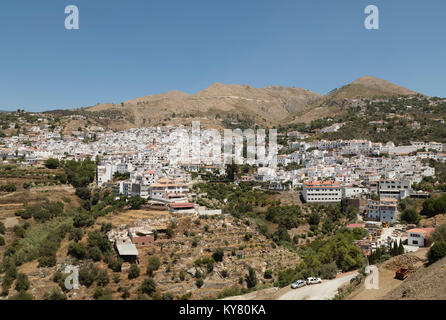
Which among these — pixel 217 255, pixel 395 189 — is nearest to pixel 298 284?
pixel 217 255

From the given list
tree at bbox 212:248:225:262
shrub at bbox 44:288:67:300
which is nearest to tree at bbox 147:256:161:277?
tree at bbox 212:248:225:262

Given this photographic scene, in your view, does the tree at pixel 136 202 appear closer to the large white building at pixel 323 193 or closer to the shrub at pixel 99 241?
the shrub at pixel 99 241

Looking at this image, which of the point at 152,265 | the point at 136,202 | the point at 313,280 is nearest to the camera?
the point at 313,280

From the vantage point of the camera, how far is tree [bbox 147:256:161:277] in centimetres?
2069

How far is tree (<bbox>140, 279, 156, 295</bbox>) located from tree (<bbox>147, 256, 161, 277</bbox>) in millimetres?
1329

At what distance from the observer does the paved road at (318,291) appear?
15.9m

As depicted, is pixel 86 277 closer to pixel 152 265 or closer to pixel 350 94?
pixel 152 265

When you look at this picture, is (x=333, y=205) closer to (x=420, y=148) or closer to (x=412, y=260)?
(x=412, y=260)

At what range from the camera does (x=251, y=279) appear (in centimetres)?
2156

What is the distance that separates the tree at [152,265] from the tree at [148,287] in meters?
1.33

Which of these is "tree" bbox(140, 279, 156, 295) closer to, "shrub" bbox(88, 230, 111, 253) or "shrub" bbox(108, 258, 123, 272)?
"shrub" bbox(108, 258, 123, 272)

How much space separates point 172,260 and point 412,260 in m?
13.1

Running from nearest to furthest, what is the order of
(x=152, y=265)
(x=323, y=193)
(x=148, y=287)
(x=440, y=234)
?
(x=440, y=234) < (x=148, y=287) < (x=152, y=265) < (x=323, y=193)

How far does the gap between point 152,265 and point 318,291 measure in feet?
30.9
